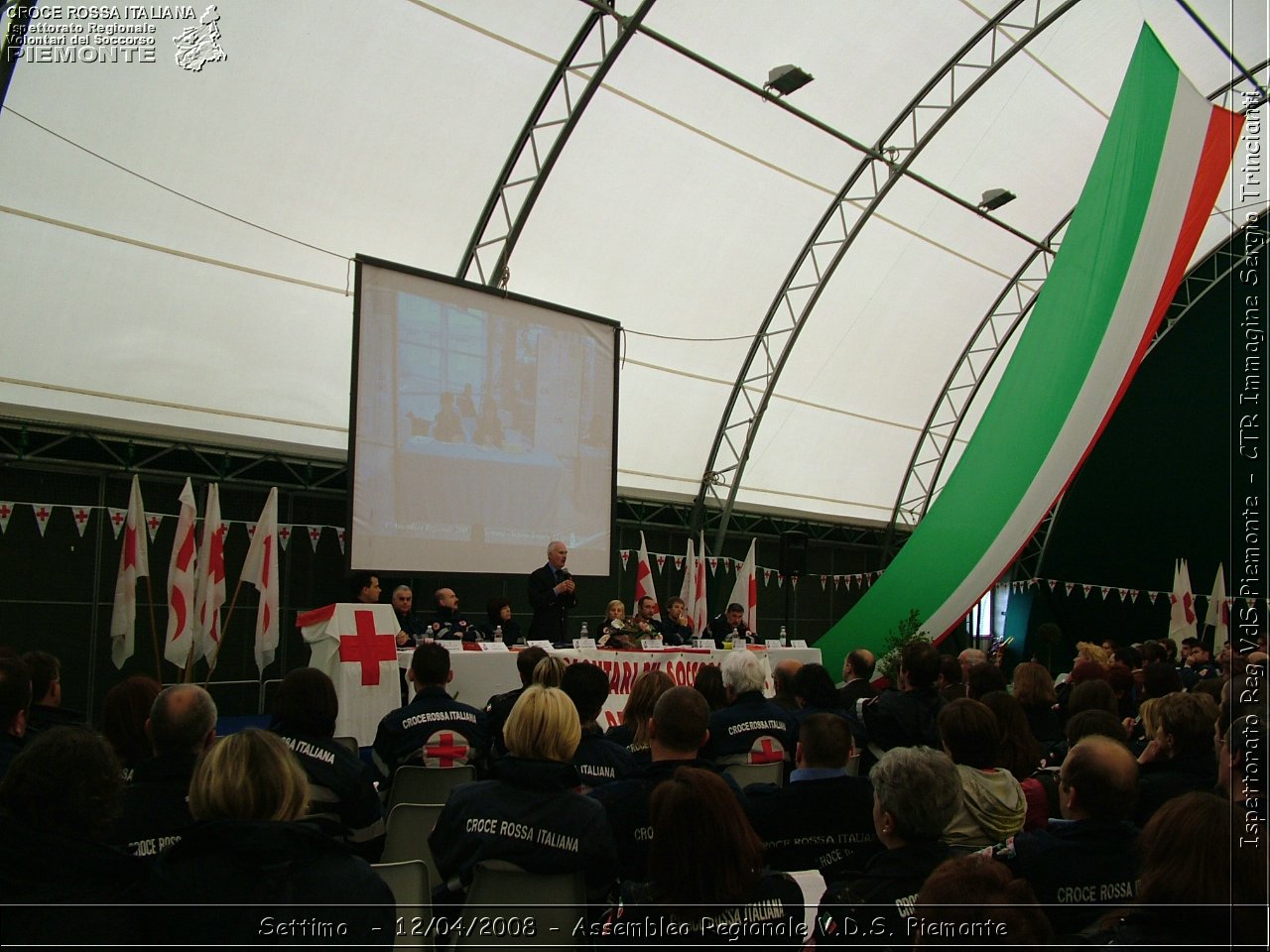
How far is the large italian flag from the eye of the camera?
7059 mm

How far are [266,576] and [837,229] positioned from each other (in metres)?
7.74

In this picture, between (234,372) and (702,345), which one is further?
(702,345)

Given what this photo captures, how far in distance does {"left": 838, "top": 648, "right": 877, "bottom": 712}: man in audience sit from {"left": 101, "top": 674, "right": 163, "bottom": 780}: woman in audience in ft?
9.86

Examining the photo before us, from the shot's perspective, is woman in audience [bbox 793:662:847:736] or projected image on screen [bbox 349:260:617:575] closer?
woman in audience [bbox 793:662:847:736]

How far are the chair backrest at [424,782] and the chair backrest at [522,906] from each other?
1.07 meters

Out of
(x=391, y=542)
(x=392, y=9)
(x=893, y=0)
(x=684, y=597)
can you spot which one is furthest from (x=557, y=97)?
(x=684, y=597)

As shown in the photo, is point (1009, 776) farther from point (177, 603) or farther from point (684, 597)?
point (684, 597)

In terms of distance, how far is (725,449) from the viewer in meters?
13.3

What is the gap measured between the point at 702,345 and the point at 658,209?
200cm

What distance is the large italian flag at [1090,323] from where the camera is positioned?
7059 millimetres

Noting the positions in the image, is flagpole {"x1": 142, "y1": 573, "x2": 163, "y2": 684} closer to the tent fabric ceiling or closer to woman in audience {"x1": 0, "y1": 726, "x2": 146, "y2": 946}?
the tent fabric ceiling

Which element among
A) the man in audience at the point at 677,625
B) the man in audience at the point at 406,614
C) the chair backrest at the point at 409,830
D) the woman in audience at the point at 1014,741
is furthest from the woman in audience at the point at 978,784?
the man in audience at the point at 677,625

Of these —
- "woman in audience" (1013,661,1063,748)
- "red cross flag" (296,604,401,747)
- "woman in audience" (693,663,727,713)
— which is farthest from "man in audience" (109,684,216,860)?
"woman in audience" (1013,661,1063,748)
